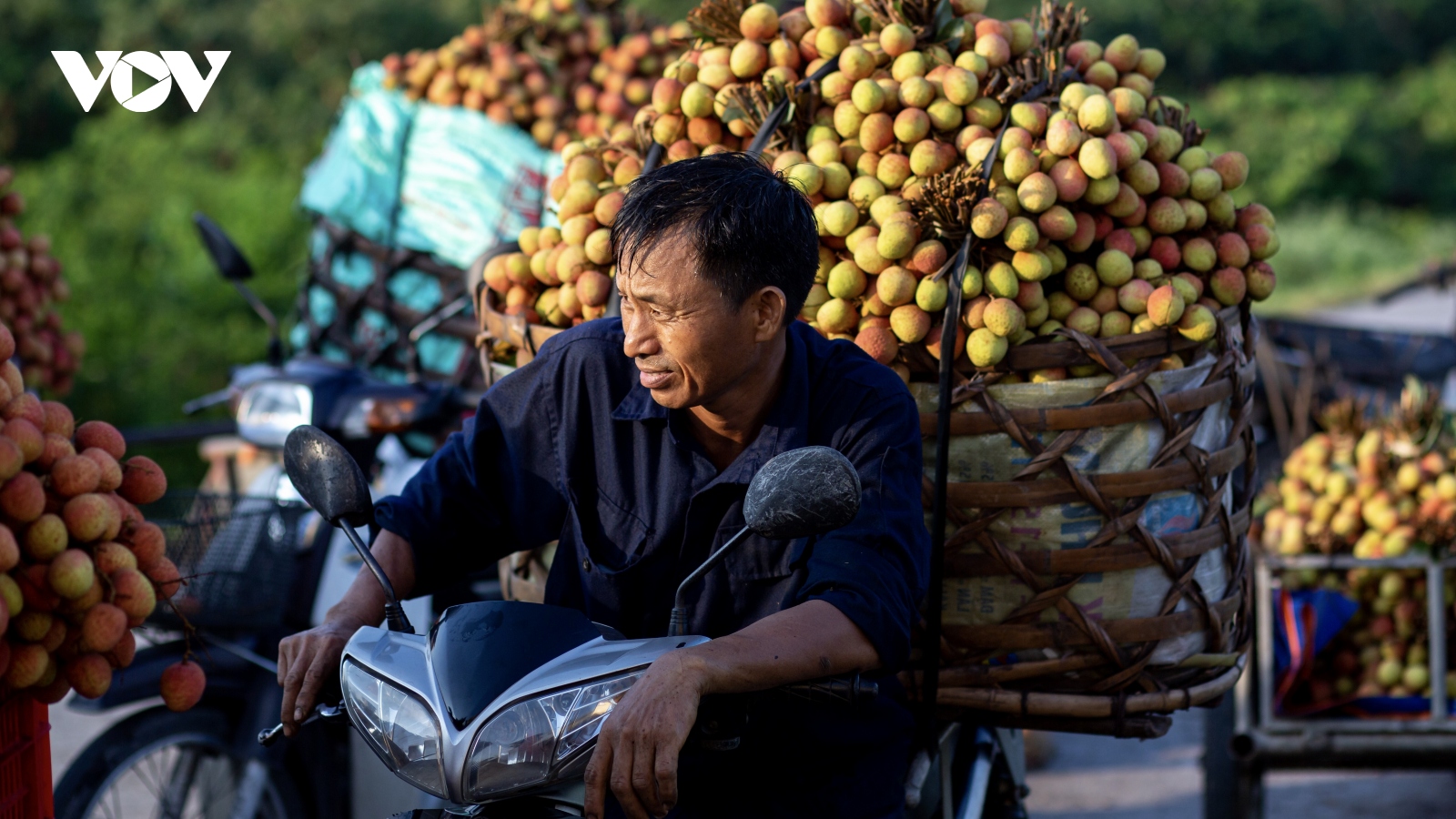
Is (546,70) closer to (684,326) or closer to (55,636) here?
(684,326)

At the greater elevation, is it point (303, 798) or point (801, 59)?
point (801, 59)

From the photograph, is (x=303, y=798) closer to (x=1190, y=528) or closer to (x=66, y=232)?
(x=1190, y=528)

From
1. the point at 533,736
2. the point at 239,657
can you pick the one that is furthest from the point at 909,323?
the point at 239,657

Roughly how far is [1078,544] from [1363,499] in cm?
202

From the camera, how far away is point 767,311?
1846 mm

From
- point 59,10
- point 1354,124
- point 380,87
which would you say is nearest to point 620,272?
point 380,87

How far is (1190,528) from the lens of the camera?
7.57 ft

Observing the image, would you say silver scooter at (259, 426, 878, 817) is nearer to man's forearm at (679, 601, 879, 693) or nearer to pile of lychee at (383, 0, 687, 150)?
man's forearm at (679, 601, 879, 693)

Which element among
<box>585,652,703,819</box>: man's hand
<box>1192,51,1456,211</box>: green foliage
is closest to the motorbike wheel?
<box>585,652,703,819</box>: man's hand

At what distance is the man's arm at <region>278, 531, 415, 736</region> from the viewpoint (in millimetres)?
1743

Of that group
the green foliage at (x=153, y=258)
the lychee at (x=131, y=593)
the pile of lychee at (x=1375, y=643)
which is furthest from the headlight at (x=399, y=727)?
the green foliage at (x=153, y=258)

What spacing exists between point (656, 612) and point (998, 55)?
127 centimetres

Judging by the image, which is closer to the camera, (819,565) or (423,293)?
(819,565)

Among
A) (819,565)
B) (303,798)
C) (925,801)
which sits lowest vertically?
(303,798)
